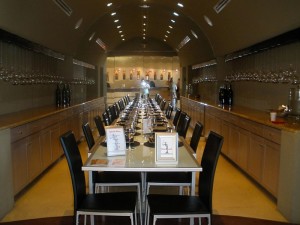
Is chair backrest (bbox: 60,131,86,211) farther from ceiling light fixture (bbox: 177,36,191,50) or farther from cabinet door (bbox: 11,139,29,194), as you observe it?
ceiling light fixture (bbox: 177,36,191,50)

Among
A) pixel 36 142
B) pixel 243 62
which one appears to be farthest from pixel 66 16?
pixel 243 62

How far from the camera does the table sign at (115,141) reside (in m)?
3.48

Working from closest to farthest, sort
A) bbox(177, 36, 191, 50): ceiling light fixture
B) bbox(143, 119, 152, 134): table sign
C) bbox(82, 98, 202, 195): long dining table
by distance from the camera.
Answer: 1. bbox(82, 98, 202, 195): long dining table
2. bbox(143, 119, 152, 134): table sign
3. bbox(177, 36, 191, 50): ceiling light fixture

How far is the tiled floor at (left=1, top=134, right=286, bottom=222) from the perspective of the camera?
4.28m

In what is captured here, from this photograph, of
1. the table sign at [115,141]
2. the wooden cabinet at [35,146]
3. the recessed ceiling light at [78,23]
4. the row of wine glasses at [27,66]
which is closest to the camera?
the table sign at [115,141]

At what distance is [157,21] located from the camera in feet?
43.0

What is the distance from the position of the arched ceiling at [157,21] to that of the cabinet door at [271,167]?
1826 millimetres

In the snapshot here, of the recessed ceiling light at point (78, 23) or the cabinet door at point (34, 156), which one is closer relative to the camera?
the cabinet door at point (34, 156)

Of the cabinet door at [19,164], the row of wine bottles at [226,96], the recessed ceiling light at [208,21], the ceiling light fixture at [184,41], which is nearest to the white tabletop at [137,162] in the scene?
the cabinet door at [19,164]

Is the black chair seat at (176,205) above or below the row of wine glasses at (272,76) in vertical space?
below

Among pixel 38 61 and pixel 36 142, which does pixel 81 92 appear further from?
pixel 36 142

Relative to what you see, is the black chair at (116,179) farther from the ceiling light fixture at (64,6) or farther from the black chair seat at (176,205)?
the ceiling light fixture at (64,6)

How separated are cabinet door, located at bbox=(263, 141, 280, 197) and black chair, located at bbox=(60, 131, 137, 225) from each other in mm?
2162

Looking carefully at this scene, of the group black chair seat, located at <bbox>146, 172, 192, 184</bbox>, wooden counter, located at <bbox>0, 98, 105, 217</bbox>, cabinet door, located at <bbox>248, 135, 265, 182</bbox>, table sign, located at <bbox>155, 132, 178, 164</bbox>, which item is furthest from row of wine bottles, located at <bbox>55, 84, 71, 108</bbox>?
table sign, located at <bbox>155, 132, 178, 164</bbox>
